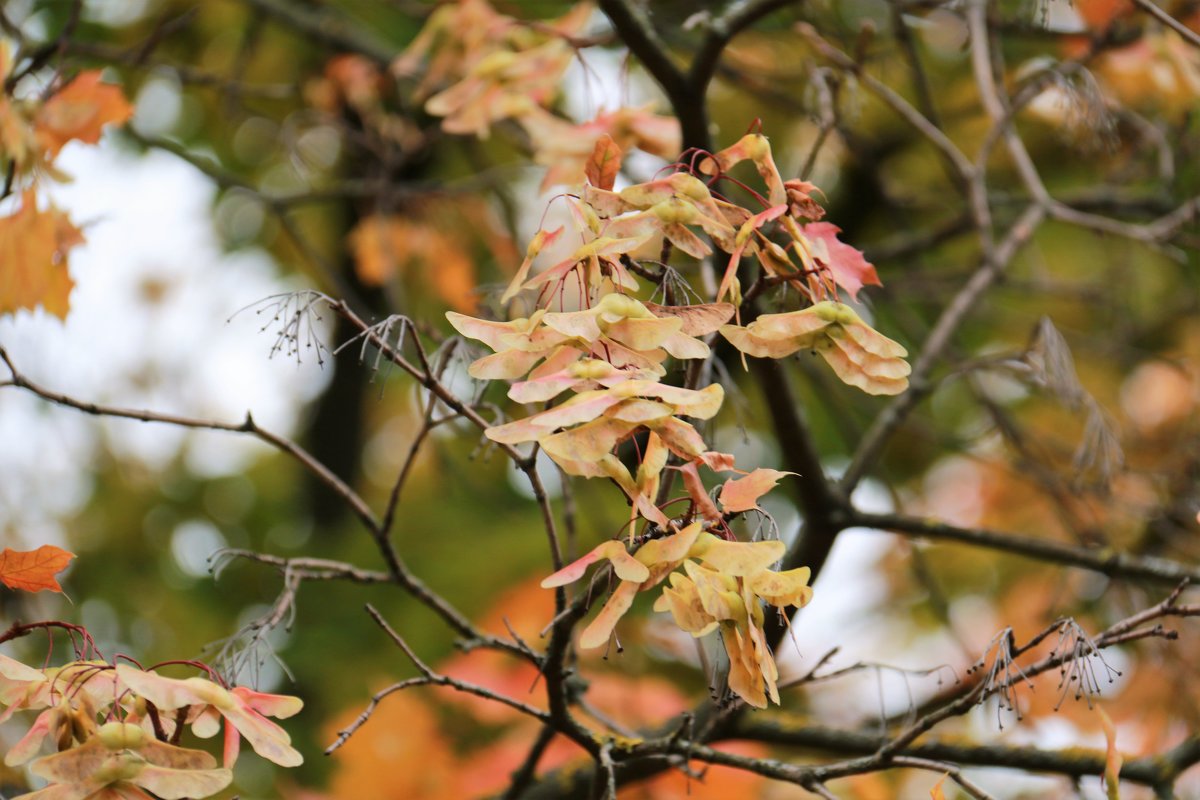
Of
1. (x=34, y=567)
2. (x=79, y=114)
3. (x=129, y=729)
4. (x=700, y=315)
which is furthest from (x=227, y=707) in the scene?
(x=79, y=114)

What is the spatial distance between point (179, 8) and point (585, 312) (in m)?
2.95

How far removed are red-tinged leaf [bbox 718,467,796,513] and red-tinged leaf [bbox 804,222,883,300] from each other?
229 millimetres

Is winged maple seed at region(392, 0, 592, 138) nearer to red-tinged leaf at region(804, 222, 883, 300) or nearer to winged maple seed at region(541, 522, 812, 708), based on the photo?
red-tinged leaf at region(804, 222, 883, 300)

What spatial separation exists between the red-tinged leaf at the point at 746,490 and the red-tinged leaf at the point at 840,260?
0.23 meters

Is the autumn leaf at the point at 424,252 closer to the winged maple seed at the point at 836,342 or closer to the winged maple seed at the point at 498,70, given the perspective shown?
the winged maple seed at the point at 498,70

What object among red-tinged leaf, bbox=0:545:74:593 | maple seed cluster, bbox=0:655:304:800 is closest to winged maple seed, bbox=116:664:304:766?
maple seed cluster, bbox=0:655:304:800

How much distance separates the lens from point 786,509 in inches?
146

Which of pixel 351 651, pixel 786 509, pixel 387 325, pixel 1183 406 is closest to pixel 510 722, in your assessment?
pixel 351 651

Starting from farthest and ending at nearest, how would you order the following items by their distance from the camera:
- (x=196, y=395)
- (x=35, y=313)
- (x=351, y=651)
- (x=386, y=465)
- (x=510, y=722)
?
(x=386, y=465), (x=196, y=395), (x=351, y=651), (x=510, y=722), (x=35, y=313)

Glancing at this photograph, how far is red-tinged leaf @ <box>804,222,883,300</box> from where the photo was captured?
114 cm

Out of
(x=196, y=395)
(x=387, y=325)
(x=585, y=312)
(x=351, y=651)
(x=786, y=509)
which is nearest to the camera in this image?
(x=585, y=312)

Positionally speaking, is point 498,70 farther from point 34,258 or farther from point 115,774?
point 115,774

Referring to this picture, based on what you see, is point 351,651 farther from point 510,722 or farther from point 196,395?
point 196,395

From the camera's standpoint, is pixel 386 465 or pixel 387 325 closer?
pixel 387 325
